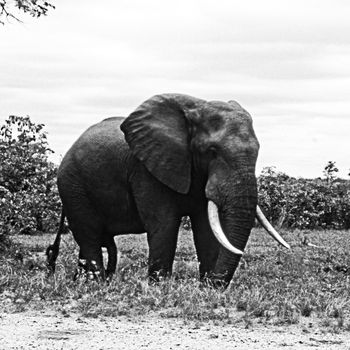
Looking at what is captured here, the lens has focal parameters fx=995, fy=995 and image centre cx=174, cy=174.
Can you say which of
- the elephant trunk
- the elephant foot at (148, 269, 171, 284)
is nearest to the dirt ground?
the elephant trunk

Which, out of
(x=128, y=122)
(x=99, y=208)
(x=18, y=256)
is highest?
(x=128, y=122)

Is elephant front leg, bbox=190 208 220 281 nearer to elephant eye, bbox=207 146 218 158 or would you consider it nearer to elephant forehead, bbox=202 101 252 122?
elephant eye, bbox=207 146 218 158

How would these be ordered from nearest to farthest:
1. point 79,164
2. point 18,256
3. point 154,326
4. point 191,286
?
point 154,326
point 191,286
point 79,164
point 18,256

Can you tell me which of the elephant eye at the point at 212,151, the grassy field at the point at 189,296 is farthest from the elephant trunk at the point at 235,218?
the elephant eye at the point at 212,151

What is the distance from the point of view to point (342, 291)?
457 inches

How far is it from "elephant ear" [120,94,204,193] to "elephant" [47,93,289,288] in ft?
0.04

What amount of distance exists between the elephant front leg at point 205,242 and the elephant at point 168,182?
0.04 feet

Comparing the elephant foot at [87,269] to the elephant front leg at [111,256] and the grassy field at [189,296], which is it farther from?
the elephant front leg at [111,256]

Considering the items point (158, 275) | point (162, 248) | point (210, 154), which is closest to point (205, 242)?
point (162, 248)

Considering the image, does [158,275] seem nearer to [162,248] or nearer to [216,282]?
[162,248]

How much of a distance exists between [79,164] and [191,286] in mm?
2941

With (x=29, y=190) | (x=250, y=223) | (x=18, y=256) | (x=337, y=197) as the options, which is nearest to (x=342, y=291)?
(x=250, y=223)

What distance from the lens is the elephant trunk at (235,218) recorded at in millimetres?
10930

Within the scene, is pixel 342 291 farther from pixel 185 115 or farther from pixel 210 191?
pixel 185 115
